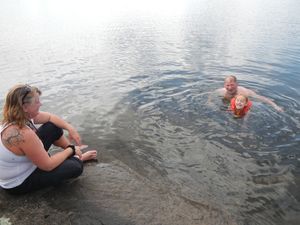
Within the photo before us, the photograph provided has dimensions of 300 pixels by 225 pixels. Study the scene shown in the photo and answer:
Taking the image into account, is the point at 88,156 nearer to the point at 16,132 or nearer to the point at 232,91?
the point at 16,132

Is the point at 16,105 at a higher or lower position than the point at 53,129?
→ higher

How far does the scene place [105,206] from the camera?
5355mm

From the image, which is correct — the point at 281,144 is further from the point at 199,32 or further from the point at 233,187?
the point at 199,32

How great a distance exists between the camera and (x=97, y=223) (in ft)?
16.3

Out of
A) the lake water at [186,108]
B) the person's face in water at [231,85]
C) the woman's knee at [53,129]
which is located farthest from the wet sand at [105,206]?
the person's face in water at [231,85]

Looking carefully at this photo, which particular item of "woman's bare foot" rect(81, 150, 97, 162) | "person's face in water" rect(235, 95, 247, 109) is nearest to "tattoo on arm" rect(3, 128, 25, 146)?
"woman's bare foot" rect(81, 150, 97, 162)

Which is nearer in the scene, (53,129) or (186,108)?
(53,129)

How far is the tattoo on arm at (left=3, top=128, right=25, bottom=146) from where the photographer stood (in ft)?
15.2

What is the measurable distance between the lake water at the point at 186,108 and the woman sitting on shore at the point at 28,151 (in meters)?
2.05

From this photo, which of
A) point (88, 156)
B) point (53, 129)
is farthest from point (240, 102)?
point (53, 129)

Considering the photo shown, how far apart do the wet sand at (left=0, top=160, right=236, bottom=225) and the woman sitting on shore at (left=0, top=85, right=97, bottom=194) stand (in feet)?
0.83

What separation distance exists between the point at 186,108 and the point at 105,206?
19.9ft

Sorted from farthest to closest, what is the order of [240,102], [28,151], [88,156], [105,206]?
[240,102] < [88,156] < [105,206] < [28,151]

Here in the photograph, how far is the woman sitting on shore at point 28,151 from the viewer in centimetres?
464
